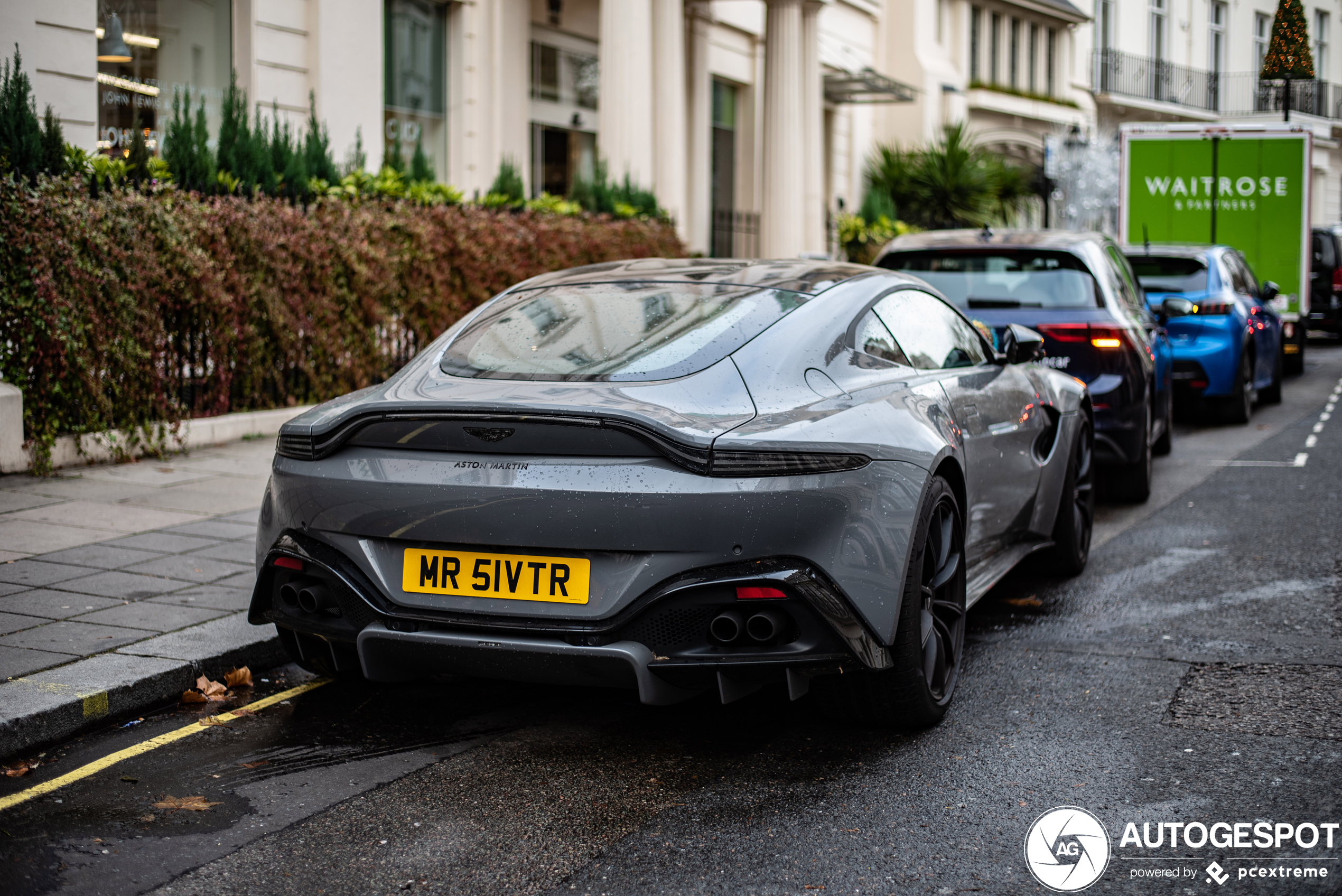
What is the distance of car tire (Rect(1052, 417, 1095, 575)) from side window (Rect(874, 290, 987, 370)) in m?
1.05

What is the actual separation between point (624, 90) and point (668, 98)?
1.99 metres

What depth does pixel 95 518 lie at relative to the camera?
7012mm

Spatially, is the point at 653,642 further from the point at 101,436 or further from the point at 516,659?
the point at 101,436

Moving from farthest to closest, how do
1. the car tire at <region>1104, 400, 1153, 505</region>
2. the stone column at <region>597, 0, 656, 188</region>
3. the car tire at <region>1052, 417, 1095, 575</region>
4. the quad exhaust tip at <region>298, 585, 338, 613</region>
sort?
the stone column at <region>597, 0, 656, 188</region> < the car tire at <region>1104, 400, 1153, 505</region> < the car tire at <region>1052, 417, 1095, 575</region> < the quad exhaust tip at <region>298, 585, 338, 613</region>

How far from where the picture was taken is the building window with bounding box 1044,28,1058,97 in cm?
3672

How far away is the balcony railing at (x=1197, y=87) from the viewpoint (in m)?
38.9

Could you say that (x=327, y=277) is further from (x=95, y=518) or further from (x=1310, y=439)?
(x=1310, y=439)

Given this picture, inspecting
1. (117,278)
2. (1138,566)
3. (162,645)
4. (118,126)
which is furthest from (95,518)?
(118,126)

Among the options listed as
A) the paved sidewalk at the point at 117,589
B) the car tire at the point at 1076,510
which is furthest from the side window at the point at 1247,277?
the paved sidewalk at the point at 117,589

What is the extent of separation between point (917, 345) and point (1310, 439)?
27.3 ft

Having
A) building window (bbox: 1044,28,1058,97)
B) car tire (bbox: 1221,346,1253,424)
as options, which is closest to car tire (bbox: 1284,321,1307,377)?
car tire (bbox: 1221,346,1253,424)

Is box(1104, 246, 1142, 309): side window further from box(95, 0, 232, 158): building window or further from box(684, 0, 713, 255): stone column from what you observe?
box(684, 0, 713, 255): stone column

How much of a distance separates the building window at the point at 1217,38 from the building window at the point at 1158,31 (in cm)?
219

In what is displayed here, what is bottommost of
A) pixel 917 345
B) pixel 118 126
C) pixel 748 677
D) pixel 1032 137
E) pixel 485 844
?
pixel 485 844
